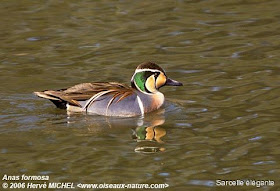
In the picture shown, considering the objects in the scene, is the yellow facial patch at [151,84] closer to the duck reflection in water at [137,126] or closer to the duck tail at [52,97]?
the duck reflection in water at [137,126]

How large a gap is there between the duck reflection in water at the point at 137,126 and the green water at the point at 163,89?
1 cm

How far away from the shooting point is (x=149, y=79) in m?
11.9

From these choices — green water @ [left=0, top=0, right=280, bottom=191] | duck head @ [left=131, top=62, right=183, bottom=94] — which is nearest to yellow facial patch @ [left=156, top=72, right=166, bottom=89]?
duck head @ [left=131, top=62, right=183, bottom=94]

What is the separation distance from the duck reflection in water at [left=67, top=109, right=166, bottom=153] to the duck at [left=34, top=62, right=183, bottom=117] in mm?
117

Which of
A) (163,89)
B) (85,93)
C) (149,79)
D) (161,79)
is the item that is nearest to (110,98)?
(85,93)

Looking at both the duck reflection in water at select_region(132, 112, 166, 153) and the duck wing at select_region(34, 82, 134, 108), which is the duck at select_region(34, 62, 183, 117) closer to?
the duck wing at select_region(34, 82, 134, 108)

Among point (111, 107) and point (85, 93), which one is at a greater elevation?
point (85, 93)

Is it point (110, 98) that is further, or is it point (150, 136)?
point (110, 98)

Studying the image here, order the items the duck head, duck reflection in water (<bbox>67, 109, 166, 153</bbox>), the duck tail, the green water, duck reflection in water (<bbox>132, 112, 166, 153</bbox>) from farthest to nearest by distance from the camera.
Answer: the duck head → the duck tail → duck reflection in water (<bbox>67, 109, 166, 153</bbox>) → duck reflection in water (<bbox>132, 112, 166, 153</bbox>) → the green water

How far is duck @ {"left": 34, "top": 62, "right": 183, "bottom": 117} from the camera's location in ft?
37.7

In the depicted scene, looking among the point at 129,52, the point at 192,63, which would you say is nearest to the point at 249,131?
the point at 192,63

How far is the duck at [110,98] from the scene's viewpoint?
1148cm

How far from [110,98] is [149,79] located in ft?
2.23

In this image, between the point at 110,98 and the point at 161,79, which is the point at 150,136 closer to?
the point at 110,98
